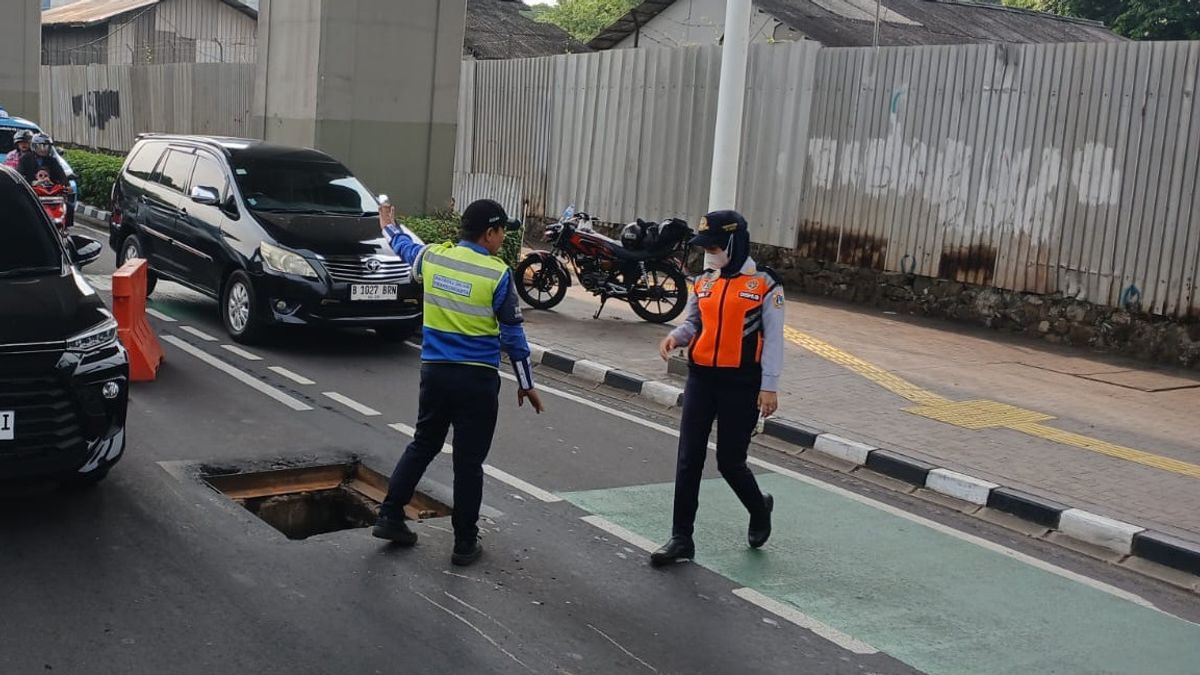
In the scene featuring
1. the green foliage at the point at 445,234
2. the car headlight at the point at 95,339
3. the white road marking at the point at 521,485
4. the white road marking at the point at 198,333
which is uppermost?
the green foliage at the point at 445,234

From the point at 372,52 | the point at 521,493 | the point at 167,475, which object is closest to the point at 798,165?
the point at 372,52

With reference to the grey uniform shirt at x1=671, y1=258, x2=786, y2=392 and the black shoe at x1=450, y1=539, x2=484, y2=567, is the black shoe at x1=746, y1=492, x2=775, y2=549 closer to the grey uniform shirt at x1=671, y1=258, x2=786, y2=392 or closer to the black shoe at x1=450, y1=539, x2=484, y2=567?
the grey uniform shirt at x1=671, y1=258, x2=786, y2=392

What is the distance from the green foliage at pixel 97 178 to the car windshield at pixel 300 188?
36.2 ft

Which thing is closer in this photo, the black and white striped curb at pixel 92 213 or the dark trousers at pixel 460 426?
the dark trousers at pixel 460 426

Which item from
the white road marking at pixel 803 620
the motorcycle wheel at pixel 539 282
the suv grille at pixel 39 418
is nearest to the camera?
the white road marking at pixel 803 620

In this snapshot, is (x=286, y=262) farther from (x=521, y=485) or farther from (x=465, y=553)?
A: (x=465, y=553)

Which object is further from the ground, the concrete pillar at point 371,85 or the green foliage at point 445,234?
the concrete pillar at point 371,85

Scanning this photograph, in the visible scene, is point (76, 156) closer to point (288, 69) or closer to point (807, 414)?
point (288, 69)

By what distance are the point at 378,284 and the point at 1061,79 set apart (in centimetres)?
712

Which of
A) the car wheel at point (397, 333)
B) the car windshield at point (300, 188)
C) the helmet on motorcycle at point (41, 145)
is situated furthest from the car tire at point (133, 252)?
the car wheel at point (397, 333)

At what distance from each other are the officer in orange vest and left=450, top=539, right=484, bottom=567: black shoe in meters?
0.89

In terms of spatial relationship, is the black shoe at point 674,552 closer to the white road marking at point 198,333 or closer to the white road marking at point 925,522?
the white road marking at point 925,522

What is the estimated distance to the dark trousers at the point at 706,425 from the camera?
5.97 metres

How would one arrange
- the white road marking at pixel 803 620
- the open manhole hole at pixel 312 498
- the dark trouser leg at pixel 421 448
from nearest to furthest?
the white road marking at pixel 803 620 < the dark trouser leg at pixel 421 448 < the open manhole hole at pixel 312 498
